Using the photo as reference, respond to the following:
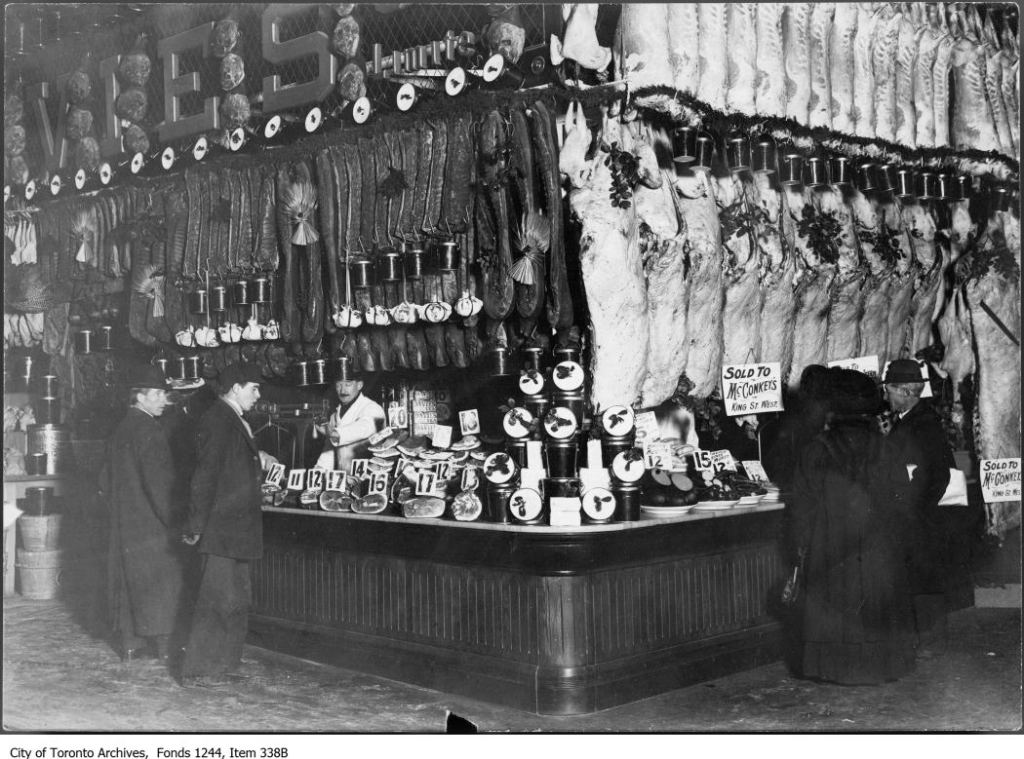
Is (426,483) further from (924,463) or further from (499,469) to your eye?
(924,463)

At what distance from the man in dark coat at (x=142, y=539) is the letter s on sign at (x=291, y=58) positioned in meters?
2.37

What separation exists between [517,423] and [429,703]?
64.0 inches

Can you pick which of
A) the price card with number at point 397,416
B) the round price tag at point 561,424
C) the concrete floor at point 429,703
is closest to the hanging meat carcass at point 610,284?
the round price tag at point 561,424

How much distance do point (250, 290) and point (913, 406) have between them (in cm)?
464

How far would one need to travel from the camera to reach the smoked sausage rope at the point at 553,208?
265 inches

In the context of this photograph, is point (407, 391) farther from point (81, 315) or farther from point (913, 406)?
point (913, 406)

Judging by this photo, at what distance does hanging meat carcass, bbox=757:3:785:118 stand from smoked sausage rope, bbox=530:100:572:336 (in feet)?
5.24

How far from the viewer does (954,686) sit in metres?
6.46

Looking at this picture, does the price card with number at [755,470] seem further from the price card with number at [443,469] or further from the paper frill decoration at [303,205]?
the paper frill decoration at [303,205]

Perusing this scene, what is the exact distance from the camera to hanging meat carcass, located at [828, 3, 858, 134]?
25.9ft

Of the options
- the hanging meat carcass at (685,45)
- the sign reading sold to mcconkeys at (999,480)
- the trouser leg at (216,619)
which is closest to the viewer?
the trouser leg at (216,619)

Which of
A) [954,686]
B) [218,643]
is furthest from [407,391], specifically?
[954,686]

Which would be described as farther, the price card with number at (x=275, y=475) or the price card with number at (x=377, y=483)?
the price card with number at (x=275, y=475)

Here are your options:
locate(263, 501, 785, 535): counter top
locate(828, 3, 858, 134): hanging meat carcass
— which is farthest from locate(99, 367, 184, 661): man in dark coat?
locate(828, 3, 858, 134): hanging meat carcass
